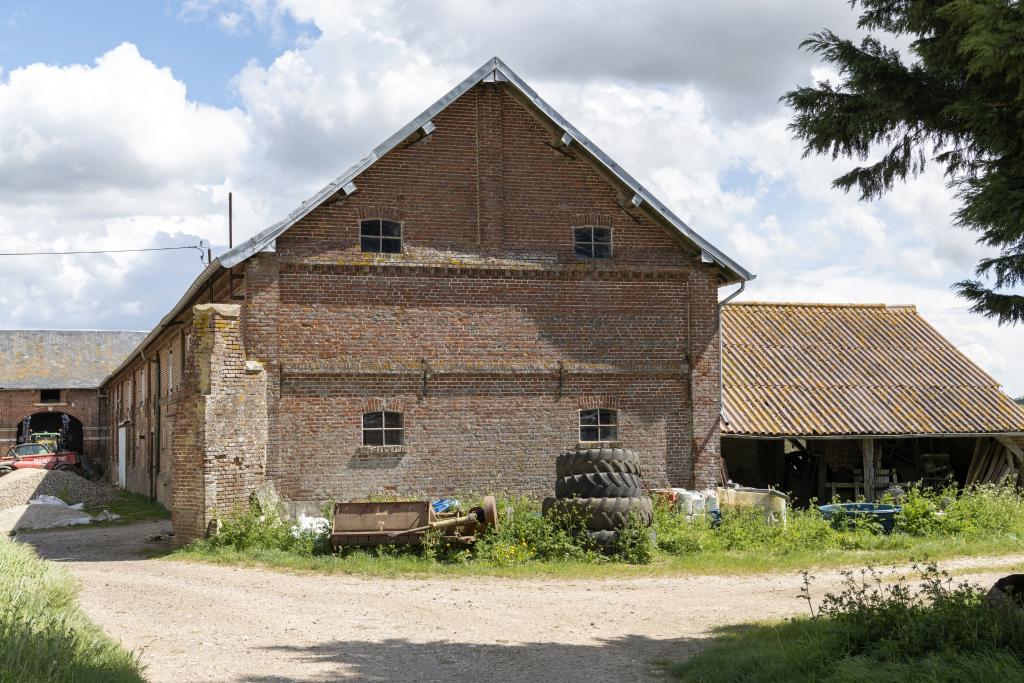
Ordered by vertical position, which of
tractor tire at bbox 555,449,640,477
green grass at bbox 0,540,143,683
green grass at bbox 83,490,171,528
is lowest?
green grass at bbox 83,490,171,528

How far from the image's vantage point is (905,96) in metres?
8.72

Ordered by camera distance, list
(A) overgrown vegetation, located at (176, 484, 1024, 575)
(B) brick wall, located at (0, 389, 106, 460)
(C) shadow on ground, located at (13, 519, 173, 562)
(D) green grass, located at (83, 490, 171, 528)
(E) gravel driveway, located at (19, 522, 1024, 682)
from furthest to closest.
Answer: (B) brick wall, located at (0, 389, 106, 460) < (D) green grass, located at (83, 490, 171, 528) < (C) shadow on ground, located at (13, 519, 173, 562) < (A) overgrown vegetation, located at (176, 484, 1024, 575) < (E) gravel driveway, located at (19, 522, 1024, 682)

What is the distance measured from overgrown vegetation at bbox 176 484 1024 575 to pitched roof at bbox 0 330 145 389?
38778mm

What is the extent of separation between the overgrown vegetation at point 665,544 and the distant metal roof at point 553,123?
5.14 metres

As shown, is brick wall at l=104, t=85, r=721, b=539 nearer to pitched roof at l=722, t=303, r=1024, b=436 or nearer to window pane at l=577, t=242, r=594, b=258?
window pane at l=577, t=242, r=594, b=258

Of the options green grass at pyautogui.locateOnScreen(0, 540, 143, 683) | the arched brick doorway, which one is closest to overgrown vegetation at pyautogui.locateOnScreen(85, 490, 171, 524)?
green grass at pyautogui.locateOnScreen(0, 540, 143, 683)

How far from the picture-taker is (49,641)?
7.66 m

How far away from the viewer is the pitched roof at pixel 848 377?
22719 millimetres

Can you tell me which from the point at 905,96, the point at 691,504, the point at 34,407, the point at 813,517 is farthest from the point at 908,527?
the point at 34,407

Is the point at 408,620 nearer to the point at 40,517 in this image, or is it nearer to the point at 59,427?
the point at 40,517

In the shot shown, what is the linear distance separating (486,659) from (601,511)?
21.9 ft

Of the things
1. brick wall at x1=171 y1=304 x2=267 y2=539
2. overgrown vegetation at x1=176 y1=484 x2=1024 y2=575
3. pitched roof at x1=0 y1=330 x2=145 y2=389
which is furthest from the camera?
pitched roof at x1=0 y1=330 x2=145 y2=389

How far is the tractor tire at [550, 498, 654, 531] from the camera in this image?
1644cm

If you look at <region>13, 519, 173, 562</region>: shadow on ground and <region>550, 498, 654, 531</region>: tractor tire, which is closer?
<region>550, 498, 654, 531</region>: tractor tire
